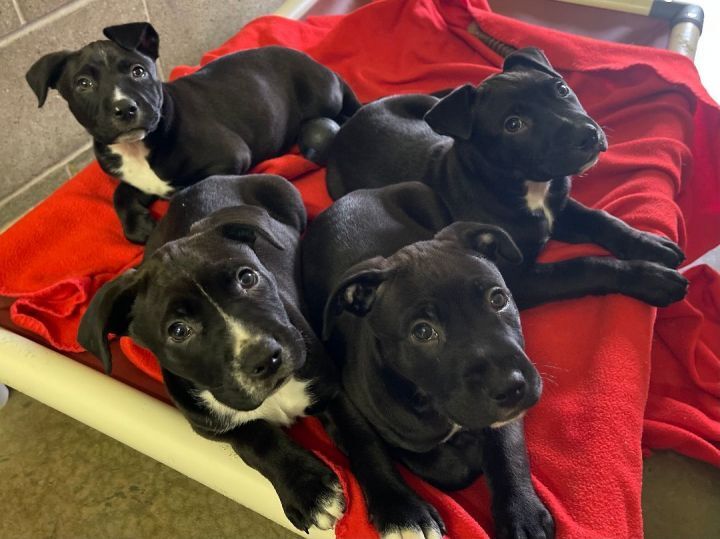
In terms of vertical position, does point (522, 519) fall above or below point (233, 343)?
below

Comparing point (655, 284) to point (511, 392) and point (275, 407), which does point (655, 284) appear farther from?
point (275, 407)

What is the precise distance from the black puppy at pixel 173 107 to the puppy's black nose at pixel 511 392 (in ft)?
6.38

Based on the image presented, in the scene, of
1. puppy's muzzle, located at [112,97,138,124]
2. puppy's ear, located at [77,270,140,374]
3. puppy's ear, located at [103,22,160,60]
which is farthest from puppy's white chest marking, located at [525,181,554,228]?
puppy's ear, located at [103,22,160,60]

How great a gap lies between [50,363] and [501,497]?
70.6 inches

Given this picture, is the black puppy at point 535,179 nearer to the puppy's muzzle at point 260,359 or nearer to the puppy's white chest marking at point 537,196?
the puppy's white chest marking at point 537,196

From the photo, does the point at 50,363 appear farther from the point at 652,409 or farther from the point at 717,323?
the point at 717,323

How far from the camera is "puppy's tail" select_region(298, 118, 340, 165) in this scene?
3551mm

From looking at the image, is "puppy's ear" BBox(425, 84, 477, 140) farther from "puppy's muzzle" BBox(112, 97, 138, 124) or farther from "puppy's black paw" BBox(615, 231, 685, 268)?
"puppy's muzzle" BBox(112, 97, 138, 124)

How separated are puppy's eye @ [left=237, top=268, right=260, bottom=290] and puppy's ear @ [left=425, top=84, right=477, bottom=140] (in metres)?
1.02

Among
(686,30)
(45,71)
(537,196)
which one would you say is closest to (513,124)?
(537,196)

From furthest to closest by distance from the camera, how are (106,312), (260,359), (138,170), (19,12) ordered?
(19,12), (138,170), (106,312), (260,359)

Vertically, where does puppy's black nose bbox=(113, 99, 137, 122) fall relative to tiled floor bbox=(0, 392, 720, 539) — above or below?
above

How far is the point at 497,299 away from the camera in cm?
190

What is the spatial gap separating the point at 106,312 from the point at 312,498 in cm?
82
